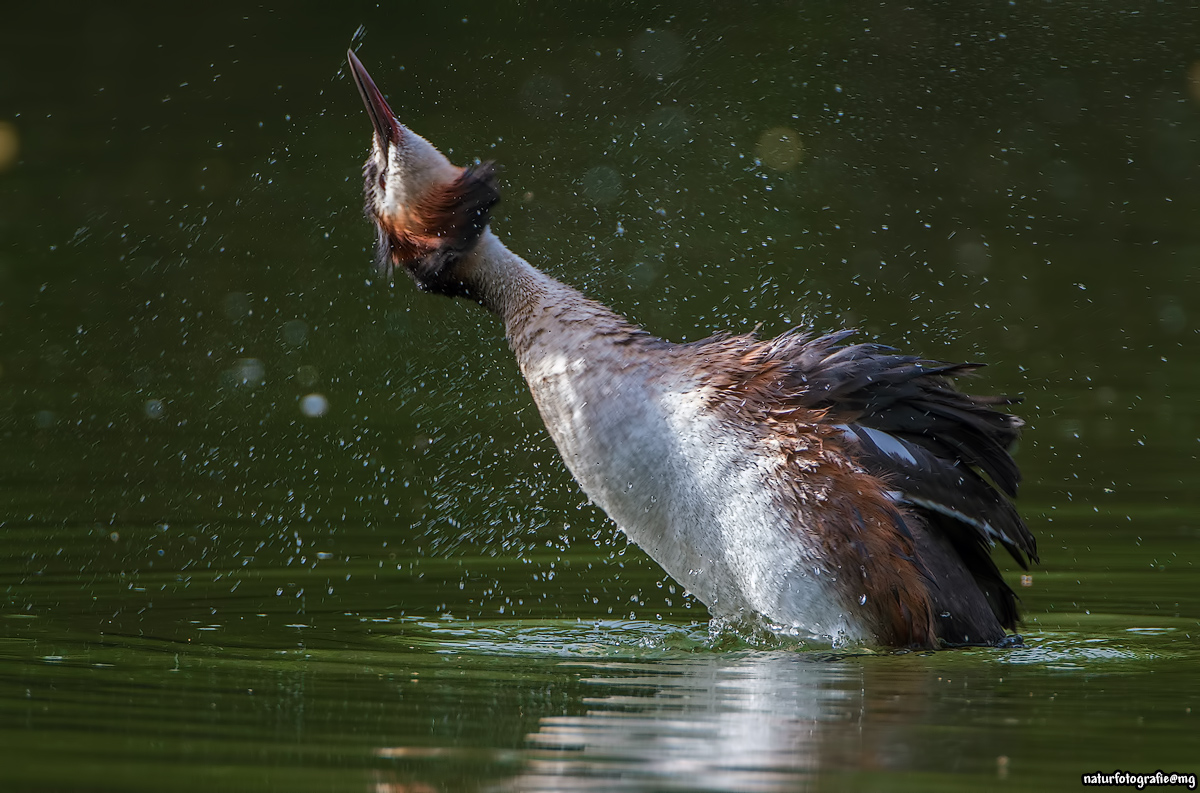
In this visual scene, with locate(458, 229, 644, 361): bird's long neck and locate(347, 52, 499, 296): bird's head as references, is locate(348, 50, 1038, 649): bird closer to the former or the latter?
locate(458, 229, 644, 361): bird's long neck

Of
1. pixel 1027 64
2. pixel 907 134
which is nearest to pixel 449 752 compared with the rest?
pixel 907 134

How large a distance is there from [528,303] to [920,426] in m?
1.60

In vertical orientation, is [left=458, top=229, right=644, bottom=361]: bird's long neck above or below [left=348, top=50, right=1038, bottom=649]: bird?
above

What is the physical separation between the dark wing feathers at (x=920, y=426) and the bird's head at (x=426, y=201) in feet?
4.58

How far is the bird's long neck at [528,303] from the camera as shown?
22.5 feet

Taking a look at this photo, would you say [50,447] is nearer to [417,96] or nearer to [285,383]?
[285,383]

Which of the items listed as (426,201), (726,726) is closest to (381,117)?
(426,201)

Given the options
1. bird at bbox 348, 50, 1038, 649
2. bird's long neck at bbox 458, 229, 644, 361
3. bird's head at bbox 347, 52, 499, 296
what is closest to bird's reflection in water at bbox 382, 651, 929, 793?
bird at bbox 348, 50, 1038, 649

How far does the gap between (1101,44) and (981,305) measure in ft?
29.3

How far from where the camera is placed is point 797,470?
20.6 ft

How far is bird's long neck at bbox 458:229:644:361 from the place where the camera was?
22.5 feet

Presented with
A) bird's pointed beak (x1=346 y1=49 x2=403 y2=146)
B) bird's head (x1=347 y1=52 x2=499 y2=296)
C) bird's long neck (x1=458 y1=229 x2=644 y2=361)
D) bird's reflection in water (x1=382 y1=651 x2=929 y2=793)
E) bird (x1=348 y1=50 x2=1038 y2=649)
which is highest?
bird's pointed beak (x1=346 y1=49 x2=403 y2=146)

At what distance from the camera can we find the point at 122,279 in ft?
53.6

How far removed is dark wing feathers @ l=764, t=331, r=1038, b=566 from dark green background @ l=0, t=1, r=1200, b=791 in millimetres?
520
